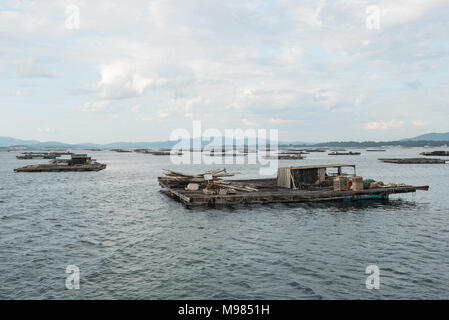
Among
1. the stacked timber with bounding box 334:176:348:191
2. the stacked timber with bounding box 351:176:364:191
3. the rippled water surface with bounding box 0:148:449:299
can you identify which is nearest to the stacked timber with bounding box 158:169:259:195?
the rippled water surface with bounding box 0:148:449:299

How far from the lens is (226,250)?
2186 centimetres

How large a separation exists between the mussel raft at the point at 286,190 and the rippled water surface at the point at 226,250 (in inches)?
54.7

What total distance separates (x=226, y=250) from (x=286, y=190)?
20705 mm

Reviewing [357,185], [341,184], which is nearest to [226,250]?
[341,184]

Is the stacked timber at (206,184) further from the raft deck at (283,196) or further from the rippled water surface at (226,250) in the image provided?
the rippled water surface at (226,250)

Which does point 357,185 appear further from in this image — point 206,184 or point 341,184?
point 206,184

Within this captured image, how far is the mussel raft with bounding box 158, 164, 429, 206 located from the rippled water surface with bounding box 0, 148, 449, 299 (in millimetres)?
1389

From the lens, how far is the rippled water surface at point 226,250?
52.3 ft

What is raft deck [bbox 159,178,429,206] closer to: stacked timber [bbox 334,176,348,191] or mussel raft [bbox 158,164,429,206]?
mussel raft [bbox 158,164,429,206]

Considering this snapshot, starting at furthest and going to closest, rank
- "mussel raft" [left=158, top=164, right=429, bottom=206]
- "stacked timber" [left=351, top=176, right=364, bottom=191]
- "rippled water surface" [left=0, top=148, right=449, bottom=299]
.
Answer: "stacked timber" [left=351, top=176, right=364, bottom=191] < "mussel raft" [left=158, top=164, right=429, bottom=206] < "rippled water surface" [left=0, top=148, right=449, bottom=299]

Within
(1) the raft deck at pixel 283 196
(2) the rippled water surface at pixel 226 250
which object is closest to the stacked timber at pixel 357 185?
(1) the raft deck at pixel 283 196

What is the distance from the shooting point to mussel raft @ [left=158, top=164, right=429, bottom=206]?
121 ft
